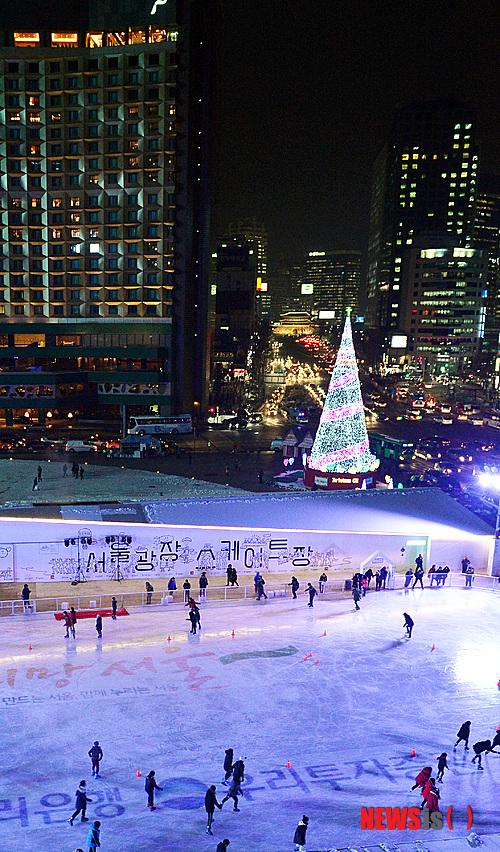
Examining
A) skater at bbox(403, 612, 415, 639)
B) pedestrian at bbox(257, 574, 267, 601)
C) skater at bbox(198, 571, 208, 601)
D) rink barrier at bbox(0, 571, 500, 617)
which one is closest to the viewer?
skater at bbox(403, 612, 415, 639)

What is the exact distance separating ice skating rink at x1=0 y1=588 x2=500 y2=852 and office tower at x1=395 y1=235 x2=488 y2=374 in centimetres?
14619

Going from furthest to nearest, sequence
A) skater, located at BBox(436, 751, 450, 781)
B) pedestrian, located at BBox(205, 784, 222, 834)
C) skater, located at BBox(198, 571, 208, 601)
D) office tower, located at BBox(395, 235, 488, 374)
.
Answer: office tower, located at BBox(395, 235, 488, 374) → skater, located at BBox(198, 571, 208, 601) → skater, located at BBox(436, 751, 450, 781) → pedestrian, located at BBox(205, 784, 222, 834)

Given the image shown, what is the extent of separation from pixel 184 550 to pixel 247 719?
10.2 meters

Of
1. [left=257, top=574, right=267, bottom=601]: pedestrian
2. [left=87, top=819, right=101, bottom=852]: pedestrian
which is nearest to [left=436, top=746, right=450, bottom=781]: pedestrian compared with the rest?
[left=87, top=819, right=101, bottom=852]: pedestrian

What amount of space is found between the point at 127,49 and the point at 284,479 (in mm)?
54226

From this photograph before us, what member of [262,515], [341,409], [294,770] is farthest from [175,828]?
[341,409]

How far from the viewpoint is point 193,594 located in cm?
2339

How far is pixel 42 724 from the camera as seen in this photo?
14508 mm

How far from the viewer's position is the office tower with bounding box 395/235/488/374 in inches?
6378

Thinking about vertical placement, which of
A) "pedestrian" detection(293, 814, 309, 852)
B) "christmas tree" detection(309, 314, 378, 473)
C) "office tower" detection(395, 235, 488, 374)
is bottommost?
"pedestrian" detection(293, 814, 309, 852)

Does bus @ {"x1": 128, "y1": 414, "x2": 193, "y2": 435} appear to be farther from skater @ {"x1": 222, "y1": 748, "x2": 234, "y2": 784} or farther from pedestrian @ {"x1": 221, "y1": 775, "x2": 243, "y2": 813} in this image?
pedestrian @ {"x1": 221, "y1": 775, "x2": 243, "y2": 813}

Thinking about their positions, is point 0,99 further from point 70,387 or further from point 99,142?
point 70,387

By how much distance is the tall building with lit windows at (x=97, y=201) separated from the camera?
2677 inches

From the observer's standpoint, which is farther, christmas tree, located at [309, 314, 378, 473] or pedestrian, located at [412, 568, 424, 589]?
christmas tree, located at [309, 314, 378, 473]
